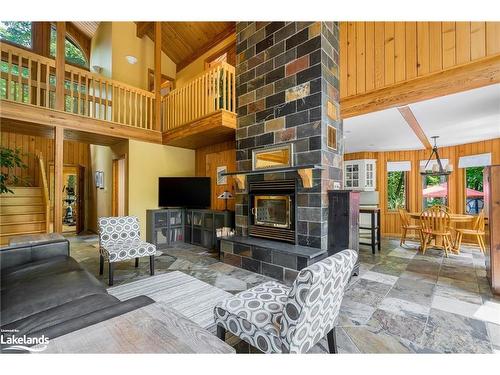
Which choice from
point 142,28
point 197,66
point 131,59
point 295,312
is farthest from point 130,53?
point 295,312

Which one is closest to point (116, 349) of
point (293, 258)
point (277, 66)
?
point (293, 258)

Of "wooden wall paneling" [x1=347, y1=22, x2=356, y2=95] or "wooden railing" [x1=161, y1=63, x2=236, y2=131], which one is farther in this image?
"wooden railing" [x1=161, y1=63, x2=236, y2=131]

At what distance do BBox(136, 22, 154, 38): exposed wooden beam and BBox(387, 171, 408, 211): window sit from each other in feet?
25.7

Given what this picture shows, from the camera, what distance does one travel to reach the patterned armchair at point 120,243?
295 centimetres

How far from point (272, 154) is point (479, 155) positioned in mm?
5362

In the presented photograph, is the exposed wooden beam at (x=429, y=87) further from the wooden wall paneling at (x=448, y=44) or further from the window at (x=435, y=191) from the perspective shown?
the window at (x=435, y=191)

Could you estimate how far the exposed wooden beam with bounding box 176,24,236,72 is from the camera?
564cm

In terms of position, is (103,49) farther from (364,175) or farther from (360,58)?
(364,175)

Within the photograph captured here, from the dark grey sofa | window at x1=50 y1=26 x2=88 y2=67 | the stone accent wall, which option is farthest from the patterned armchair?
window at x1=50 y1=26 x2=88 y2=67

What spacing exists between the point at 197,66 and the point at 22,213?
5.37m

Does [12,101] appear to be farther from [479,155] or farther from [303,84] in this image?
[479,155]

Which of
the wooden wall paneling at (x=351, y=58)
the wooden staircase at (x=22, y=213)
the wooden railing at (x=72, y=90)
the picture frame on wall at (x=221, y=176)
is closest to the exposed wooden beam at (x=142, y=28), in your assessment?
the wooden railing at (x=72, y=90)

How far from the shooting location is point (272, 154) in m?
3.43

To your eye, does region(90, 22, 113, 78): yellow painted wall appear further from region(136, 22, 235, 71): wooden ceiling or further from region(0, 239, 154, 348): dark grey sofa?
region(0, 239, 154, 348): dark grey sofa
